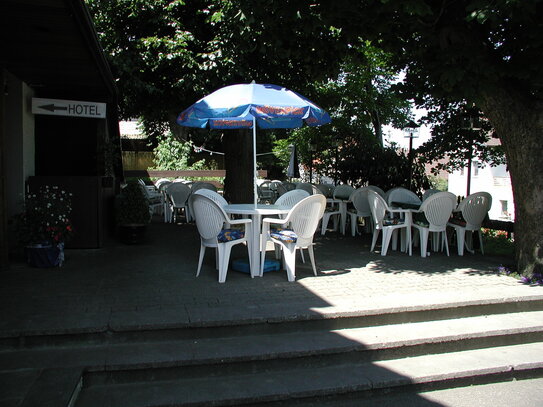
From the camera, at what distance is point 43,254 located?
577 cm

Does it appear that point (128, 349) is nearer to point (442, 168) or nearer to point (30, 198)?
point (30, 198)

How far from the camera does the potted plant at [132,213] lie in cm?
755

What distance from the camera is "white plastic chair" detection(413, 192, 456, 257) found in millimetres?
6812

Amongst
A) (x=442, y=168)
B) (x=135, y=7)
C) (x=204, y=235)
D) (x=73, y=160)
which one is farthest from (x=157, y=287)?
(x=442, y=168)

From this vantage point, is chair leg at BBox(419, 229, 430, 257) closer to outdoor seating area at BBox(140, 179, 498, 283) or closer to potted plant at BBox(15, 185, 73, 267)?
outdoor seating area at BBox(140, 179, 498, 283)

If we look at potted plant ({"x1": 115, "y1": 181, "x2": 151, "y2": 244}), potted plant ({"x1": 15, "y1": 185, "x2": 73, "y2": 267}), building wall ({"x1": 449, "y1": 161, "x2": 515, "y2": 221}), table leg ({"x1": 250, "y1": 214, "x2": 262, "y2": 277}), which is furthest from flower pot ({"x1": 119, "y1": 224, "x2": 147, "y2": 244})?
building wall ({"x1": 449, "y1": 161, "x2": 515, "y2": 221})

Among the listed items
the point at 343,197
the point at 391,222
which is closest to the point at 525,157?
the point at 391,222

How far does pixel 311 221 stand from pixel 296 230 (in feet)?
0.70

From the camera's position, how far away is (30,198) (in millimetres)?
5879

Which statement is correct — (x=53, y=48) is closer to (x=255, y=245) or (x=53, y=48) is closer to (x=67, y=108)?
(x=67, y=108)

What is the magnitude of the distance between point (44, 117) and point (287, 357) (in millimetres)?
5947

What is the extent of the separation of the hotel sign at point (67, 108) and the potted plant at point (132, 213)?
47.3 inches

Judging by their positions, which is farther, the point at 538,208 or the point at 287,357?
the point at 538,208

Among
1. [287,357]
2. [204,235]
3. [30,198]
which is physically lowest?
[287,357]
